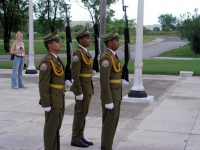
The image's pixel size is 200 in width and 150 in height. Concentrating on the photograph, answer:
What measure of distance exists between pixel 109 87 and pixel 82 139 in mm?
1254

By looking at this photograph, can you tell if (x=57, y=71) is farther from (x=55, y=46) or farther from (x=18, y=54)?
(x=18, y=54)

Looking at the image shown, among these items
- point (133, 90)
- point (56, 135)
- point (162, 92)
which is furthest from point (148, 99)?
point (56, 135)

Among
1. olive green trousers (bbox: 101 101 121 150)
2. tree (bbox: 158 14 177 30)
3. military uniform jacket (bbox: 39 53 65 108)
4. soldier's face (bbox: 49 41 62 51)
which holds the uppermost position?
tree (bbox: 158 14 177 30)

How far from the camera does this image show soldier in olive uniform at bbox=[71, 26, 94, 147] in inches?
277

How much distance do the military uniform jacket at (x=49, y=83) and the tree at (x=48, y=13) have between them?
35.5 meters

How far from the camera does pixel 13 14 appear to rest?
37625 millimetres

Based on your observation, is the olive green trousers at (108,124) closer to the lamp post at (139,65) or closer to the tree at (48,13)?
the lamp post at (139,65)

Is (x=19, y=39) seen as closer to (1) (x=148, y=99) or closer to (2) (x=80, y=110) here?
(1) (x=148, y=99)

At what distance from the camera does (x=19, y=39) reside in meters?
13.5

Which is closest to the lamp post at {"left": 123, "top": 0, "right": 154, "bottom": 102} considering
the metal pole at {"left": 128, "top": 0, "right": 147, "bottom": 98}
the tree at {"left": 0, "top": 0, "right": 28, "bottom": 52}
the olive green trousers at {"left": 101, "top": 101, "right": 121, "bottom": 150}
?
the metal pole at {"left": 128, "top": 0, "right": 147, "bottom": 98}

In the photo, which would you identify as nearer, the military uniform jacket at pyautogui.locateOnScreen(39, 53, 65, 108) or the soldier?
the military uniform jacket at pyautogui.locateOnScreen(39, 53, 65, 108)

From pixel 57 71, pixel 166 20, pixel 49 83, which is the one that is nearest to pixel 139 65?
pixel 57 71

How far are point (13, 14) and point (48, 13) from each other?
4745mm

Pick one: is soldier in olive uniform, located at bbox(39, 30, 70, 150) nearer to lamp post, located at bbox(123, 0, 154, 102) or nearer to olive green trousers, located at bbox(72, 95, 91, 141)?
olive green trousers, located at bbox(72, 95, 91, 141)
